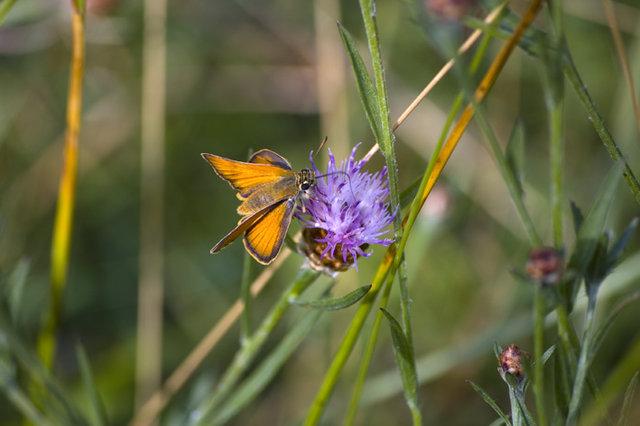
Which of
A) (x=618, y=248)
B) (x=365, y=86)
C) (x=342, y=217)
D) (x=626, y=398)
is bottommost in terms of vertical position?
(x=626, y=398)

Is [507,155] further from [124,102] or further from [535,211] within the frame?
[124,102]

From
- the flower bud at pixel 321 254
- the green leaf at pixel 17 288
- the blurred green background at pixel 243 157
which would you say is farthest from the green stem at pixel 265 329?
the blurred green background at pixel 243 157

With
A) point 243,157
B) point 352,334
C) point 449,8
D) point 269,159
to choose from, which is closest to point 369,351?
point 352,334

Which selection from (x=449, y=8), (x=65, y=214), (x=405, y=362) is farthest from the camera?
(x=65, y=214)

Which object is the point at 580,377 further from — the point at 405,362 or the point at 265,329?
the point at 265,329

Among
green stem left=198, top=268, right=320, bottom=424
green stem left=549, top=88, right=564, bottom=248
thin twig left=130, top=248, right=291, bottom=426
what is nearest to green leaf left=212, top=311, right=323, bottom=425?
green stem left=198, top=268, right=320, bottom=424

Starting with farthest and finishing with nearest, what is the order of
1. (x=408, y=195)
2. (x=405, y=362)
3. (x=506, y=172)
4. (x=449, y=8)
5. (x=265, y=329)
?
(x=265, y=329) < (x=408, y=195) < (x=405, y=362) < (x=506, y=172) < (x=449, y=8)

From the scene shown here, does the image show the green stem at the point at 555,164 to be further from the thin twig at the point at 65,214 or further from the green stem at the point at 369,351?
the thin twig at the point at 65,214
